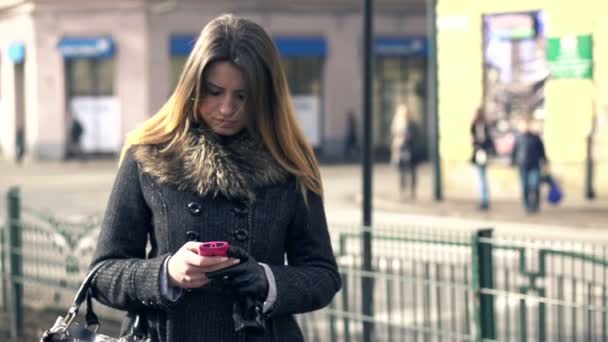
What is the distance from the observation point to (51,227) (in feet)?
30.3

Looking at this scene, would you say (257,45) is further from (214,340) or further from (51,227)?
(51,227)

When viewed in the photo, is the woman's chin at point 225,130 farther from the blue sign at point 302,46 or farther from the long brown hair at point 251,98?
the blue sign at point 302,46

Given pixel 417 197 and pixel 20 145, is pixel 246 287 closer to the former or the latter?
pixel 417 197

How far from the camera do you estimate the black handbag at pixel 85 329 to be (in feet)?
10.4

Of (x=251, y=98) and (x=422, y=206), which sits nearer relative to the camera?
(x=251, y=98)

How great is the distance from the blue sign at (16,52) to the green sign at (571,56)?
2221cm

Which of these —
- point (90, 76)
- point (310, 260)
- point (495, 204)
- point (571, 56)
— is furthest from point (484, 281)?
point (90, 76)

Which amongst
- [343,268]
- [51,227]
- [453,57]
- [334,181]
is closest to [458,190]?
[453,57]

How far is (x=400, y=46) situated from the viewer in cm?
3969

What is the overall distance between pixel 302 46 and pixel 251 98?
35.4m

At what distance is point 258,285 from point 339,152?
120 feet

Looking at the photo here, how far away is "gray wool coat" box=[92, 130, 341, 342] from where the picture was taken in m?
3.27

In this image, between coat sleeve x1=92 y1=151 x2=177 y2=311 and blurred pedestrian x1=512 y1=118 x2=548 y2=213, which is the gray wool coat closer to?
coat sleeve x1=92 y1=151 x2=177 y2=311

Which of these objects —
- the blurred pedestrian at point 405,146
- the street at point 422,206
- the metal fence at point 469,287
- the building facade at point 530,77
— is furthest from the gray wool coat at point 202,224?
the blurred pedestrian at point 405,146
